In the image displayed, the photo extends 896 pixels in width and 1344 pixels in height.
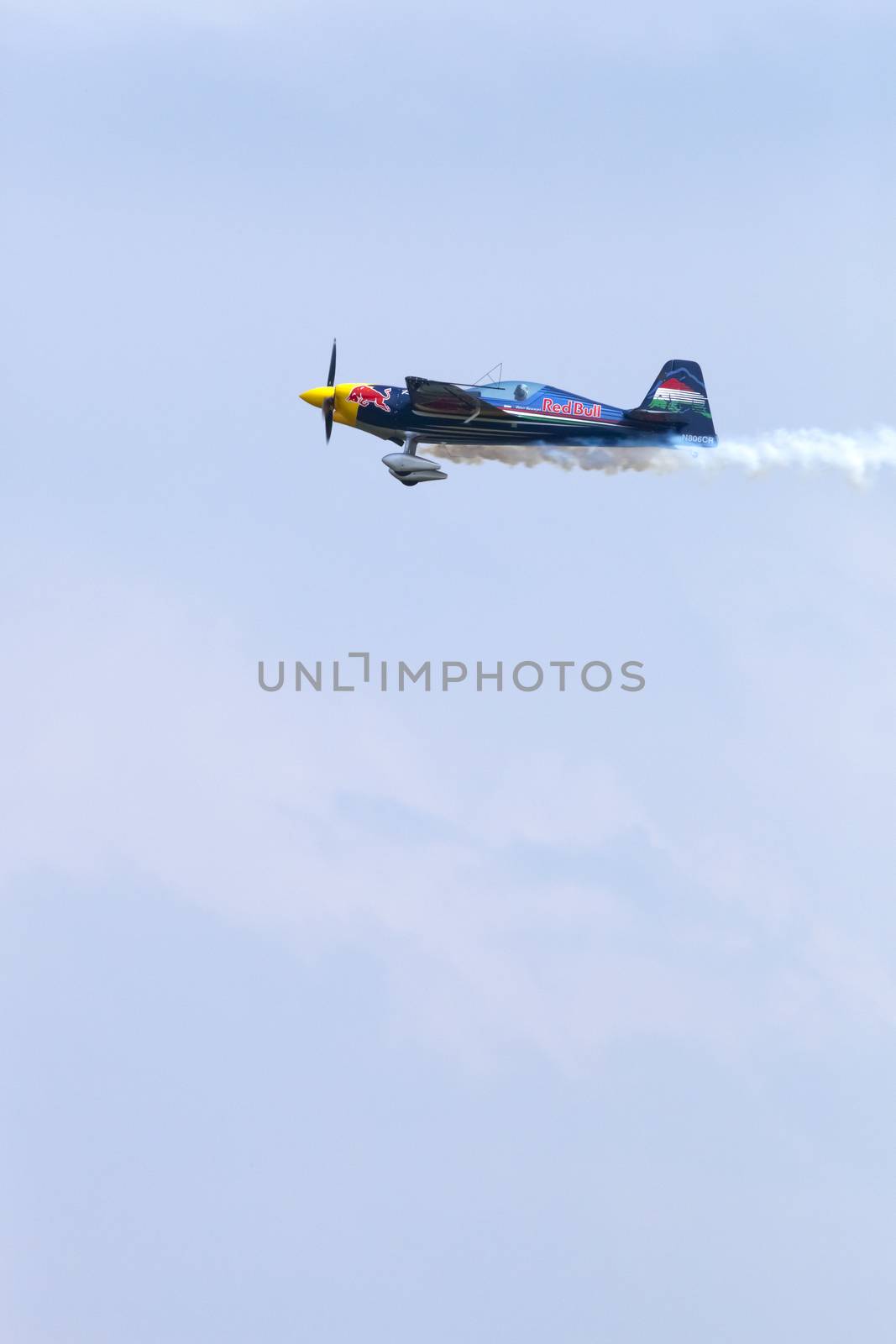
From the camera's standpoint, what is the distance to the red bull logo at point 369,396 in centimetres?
6450

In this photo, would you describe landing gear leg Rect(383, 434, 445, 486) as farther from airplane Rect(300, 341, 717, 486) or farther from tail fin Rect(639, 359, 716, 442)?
tail fin Rect(639, 359, 716, 442)

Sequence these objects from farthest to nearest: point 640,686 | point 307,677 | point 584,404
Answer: point 640,686 < point 307,677 < point 584,404

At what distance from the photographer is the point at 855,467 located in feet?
209

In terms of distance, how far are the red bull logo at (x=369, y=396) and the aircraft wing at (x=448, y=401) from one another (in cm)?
129

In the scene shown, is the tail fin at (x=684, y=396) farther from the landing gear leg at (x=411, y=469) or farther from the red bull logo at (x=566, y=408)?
the landing gear leg at (x=411, y=469)

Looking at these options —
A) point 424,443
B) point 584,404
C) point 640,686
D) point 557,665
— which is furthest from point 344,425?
point 640,686

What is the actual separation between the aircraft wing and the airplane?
0.03m

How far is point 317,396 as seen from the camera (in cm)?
6581

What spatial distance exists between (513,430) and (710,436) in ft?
20.4

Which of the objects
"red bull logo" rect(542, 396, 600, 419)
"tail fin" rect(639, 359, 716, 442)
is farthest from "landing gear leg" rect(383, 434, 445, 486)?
"tail fin" rect(639, 359, 716, 442)

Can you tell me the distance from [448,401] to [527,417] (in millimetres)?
2517

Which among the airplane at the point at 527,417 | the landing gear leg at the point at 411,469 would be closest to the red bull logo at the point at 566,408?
the airplane at the point at 527,417

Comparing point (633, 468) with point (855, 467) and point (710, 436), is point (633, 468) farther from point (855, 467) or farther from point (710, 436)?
point (855, 467)

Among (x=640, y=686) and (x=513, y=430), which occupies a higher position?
(x=513, y=430)
